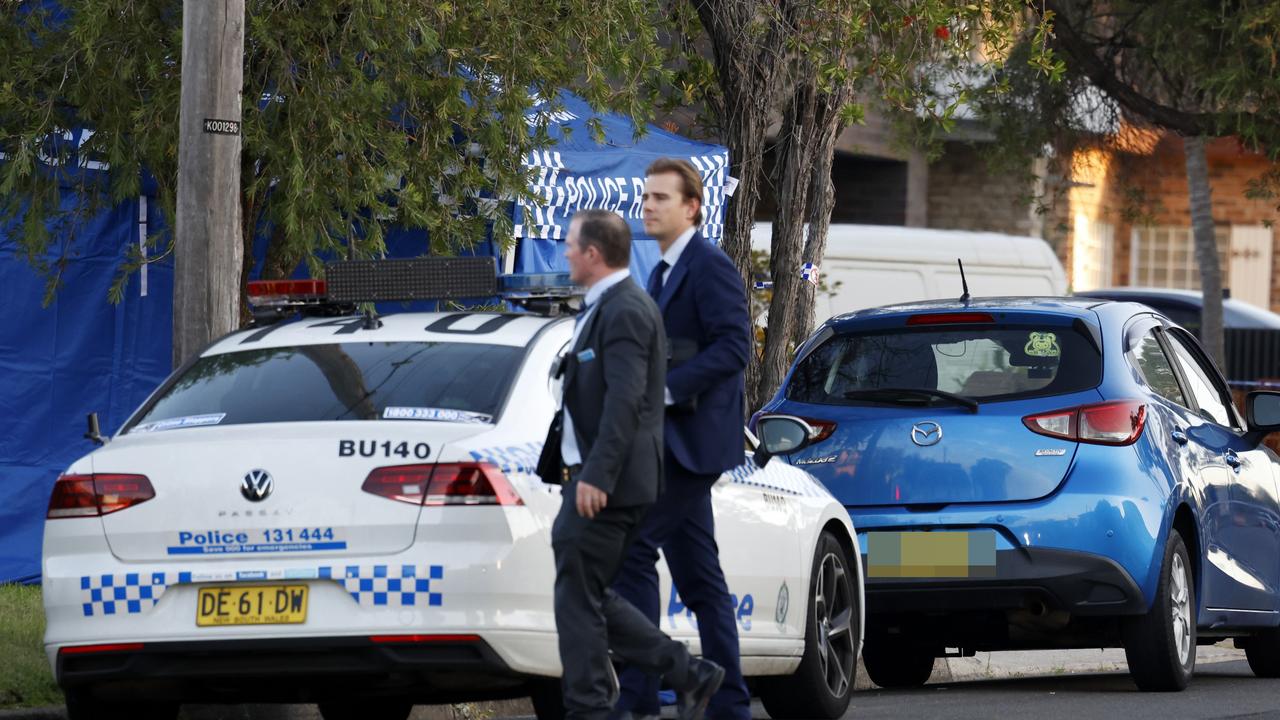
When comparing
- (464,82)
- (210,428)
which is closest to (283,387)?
(210,428)

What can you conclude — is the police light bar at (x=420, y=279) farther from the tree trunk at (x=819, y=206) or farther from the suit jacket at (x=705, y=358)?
the tree trunk at (x=819, y=206)

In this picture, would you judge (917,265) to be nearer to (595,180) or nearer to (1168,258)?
(595,180)

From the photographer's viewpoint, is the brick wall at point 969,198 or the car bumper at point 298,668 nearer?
the car bumper at point 298,668

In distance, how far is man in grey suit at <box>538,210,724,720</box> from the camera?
629 cm

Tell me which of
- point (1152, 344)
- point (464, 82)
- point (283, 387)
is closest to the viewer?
point (283, 387)

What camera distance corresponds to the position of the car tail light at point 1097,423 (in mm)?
8742

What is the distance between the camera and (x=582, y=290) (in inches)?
309

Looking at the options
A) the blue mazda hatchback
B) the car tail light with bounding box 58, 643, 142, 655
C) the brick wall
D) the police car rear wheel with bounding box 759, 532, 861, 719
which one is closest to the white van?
the brick wall

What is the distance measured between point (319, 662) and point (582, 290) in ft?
6.66

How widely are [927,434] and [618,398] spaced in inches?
116

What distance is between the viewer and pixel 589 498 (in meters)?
6.19

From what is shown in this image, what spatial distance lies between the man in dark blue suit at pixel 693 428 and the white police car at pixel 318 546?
1.23 ft

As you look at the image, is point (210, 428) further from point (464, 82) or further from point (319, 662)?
point (464, 82)

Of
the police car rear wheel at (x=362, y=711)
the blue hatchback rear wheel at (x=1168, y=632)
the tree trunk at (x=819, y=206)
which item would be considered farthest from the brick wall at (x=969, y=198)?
the police car rear wheel at (x=362, y=711)
